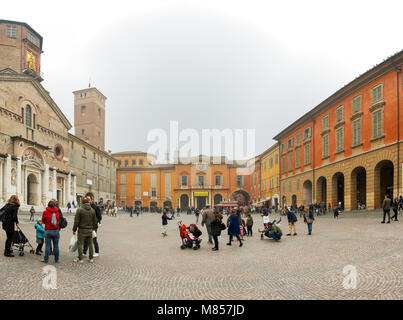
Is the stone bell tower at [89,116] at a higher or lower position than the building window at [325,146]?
higher

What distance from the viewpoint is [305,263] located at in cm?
785

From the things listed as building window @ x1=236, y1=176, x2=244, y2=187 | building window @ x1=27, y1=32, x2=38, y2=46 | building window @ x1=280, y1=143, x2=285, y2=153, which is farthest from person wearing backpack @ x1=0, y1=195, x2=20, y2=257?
building window @ x1=236, y1=176, x2=244, y2=187

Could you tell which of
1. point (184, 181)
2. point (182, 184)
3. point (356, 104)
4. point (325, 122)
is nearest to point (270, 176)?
point (325, 122)

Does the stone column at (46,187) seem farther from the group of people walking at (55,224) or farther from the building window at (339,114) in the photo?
the building window at (339,114)

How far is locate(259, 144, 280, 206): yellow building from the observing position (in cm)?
4514

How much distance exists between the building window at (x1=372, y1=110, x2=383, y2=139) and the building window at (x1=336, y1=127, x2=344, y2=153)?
4.22 meters

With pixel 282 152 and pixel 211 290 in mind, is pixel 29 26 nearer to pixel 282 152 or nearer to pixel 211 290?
pixel 282 152

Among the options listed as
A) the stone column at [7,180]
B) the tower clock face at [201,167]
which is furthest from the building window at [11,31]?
the tower clock face at [201,167]

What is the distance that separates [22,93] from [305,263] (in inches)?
1304

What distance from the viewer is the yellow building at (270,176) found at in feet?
148

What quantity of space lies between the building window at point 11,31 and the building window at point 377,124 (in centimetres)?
4060

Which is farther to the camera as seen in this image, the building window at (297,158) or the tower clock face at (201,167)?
the tower clock face at (201,167)

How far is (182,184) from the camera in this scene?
64250 mm

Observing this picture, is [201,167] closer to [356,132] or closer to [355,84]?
[356,132]
